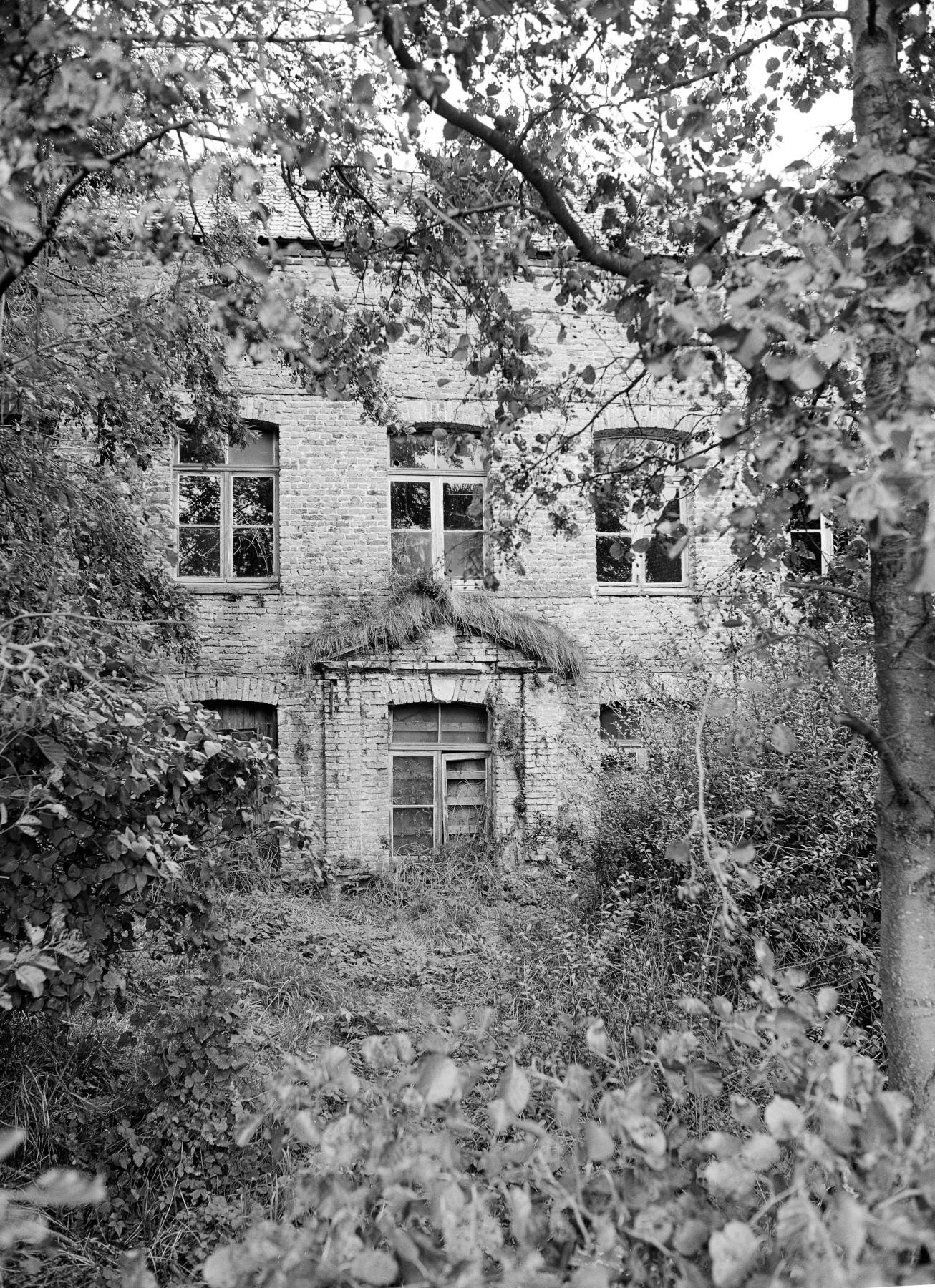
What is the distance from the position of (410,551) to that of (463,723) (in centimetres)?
210

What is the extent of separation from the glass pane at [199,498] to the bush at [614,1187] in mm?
9392

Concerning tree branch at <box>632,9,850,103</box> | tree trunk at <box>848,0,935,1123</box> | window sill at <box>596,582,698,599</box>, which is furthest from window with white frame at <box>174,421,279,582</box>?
tree trunk at <box>848,0,935,1123</box>

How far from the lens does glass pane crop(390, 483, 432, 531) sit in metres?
10.6

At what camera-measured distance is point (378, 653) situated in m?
9.86

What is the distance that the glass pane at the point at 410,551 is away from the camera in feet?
34.2

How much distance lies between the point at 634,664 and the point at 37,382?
20.9 feet

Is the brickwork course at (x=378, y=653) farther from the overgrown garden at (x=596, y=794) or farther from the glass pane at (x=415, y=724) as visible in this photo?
the overgrown garden at (x=596, y=794)

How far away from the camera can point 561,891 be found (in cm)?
731

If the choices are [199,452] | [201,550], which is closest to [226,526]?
[201,550]

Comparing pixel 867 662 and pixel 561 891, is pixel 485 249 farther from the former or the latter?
pixel 561 891

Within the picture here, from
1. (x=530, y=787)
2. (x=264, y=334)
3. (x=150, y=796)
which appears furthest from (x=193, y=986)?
(x=530, y=787)

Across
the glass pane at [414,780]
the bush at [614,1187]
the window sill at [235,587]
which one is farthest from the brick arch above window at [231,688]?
the bush at [614,1187]

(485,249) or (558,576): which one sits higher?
(485,249)

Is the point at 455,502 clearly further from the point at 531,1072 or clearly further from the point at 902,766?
the point at 531,1072
